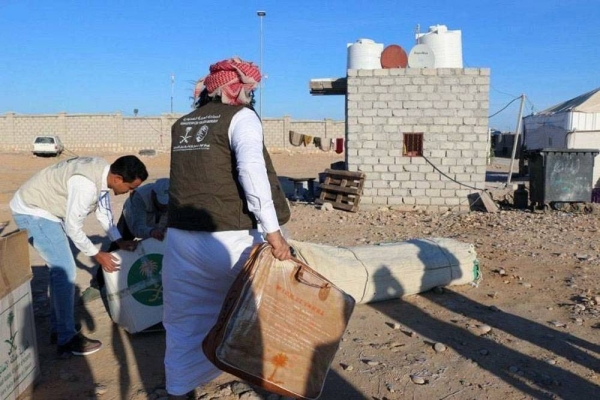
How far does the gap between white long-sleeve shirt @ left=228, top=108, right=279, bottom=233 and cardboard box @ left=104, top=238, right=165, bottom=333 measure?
67.6 inches

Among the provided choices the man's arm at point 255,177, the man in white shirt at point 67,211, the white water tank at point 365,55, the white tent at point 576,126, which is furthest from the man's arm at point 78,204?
the white tent at point 576,126

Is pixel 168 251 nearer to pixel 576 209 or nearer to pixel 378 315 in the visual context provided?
pixel 378 315

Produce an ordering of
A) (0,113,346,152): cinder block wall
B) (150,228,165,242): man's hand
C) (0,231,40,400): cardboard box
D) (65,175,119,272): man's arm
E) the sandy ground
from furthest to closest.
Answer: (0,113,346,152): cinder block wall
(150,228,165,242): man's hand
(65,175,119,272): man's arm
the sandy ground
(0,231,40,400): cardboard box

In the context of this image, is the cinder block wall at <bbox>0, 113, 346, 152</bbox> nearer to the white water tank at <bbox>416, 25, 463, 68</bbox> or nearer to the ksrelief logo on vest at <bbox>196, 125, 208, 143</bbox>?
the white water tank at <bbox>416, 25, 463, 68</bbox>

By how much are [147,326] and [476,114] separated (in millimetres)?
8713

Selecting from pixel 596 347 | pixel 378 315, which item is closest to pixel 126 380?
pixel 378 315

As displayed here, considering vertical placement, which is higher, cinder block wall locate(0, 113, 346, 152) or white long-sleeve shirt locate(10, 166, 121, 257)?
cinder block wall locate(0, 113, 346, 152)

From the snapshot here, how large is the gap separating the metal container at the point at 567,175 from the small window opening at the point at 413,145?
230 cm

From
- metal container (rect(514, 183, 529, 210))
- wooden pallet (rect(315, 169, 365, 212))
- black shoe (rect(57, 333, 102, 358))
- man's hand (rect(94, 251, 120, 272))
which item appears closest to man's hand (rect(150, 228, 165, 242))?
man's hand (rect(94, 251, 120, 272))

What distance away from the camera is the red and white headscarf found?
8.75 feet

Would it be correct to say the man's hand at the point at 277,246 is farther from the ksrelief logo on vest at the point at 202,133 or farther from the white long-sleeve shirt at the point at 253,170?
the ksrelief logo on vest at the point at 202,133

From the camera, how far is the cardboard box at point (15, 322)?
9.33ft

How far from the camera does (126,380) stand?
11.2 ft

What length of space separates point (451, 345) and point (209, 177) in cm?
221
